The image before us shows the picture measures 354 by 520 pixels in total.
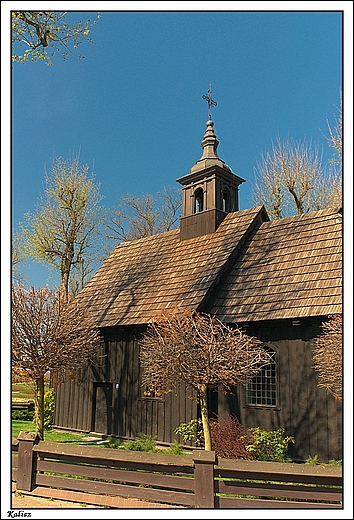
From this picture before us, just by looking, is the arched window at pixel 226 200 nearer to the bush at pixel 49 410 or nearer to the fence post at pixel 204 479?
the bush at pixel 49 410

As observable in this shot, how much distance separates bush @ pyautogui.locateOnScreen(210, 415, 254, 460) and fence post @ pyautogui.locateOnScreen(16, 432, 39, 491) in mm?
4633

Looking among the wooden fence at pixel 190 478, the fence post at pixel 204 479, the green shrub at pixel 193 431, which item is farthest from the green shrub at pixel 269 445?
the fence post at pixel 204 479

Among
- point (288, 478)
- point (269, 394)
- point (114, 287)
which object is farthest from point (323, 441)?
point (114, 287)

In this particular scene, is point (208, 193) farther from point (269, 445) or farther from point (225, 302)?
point (269, 445)

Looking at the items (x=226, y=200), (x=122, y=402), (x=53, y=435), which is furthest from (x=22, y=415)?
(x=226, y=200)

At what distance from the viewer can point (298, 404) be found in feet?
40.3

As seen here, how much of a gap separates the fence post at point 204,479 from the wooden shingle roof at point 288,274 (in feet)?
19.5

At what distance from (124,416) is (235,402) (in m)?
4.50

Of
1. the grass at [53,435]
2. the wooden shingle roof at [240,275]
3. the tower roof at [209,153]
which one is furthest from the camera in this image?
the tower roof at [209,153]

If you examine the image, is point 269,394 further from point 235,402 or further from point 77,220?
point 77,220

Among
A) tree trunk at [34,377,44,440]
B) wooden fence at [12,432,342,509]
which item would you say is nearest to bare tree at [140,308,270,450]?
wooden fence at [12,432,342,509]

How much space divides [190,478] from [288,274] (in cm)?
788

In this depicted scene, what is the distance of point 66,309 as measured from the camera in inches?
539

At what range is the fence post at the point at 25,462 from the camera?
8.28 meters
